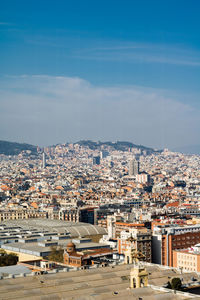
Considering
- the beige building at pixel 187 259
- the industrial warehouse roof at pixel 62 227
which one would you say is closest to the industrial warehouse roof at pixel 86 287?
the beige building at pixel 187 259

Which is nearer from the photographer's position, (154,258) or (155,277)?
(155,277)

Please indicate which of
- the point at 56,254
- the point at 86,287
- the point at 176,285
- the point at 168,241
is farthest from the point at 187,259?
the point at 86,287

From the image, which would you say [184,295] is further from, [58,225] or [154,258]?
[58,225]

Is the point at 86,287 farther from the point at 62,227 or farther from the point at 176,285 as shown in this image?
the point at 62,227

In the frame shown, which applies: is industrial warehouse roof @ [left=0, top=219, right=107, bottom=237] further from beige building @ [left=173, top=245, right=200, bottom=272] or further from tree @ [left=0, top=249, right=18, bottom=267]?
tree @ [left=0, top=249, right=18, bottom=267]

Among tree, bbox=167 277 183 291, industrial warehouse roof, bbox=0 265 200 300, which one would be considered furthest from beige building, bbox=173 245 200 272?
tree, bbox=167 277 183 291

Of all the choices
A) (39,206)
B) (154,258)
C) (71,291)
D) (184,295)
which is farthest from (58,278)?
(39,206)

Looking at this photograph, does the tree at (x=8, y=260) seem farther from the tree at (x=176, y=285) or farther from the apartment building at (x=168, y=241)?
the tree at (x=176, y=285)

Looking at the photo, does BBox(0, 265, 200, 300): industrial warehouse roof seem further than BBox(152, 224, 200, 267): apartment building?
No
